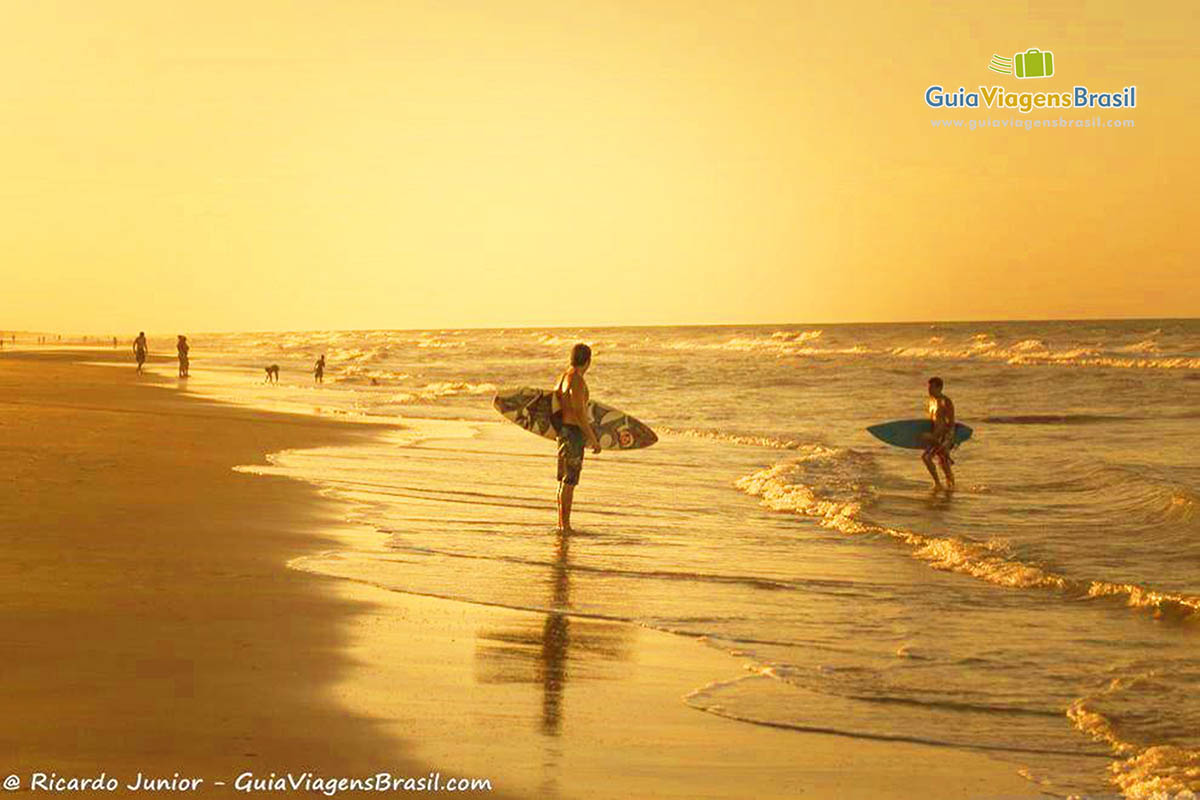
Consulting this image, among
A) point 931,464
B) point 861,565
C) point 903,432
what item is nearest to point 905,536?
point 861,565

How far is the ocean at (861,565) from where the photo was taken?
7.05 metres

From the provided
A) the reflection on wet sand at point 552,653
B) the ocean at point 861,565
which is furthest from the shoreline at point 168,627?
the ocean at point 861,565

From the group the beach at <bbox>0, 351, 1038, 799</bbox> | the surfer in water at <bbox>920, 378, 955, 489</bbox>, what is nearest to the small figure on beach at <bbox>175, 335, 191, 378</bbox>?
the surfer in water at <bbox>920, 378, 955, 489</bbox>

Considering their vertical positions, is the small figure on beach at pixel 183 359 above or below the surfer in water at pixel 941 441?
above

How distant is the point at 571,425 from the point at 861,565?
3.18m

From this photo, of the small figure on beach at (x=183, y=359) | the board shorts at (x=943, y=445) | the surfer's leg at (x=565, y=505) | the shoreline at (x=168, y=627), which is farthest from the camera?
the small figure on beach at (x=183, y=359)

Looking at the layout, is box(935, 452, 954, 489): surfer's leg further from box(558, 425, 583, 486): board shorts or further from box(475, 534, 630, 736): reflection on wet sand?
box(475, 534, 630, 736): reflection on wet sand

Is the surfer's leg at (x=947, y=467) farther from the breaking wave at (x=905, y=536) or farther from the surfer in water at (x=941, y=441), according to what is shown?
the breaking wave at (x=905, y=536)

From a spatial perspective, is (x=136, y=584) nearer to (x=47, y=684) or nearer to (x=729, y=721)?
(x=47, y=684)

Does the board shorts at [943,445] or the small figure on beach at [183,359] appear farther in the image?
the small figure on beach at [183,359]

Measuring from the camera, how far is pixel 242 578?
31.2 ft

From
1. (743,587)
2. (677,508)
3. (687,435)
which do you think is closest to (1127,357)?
(687,435)

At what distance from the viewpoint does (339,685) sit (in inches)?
265

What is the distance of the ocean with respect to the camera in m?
7.05
